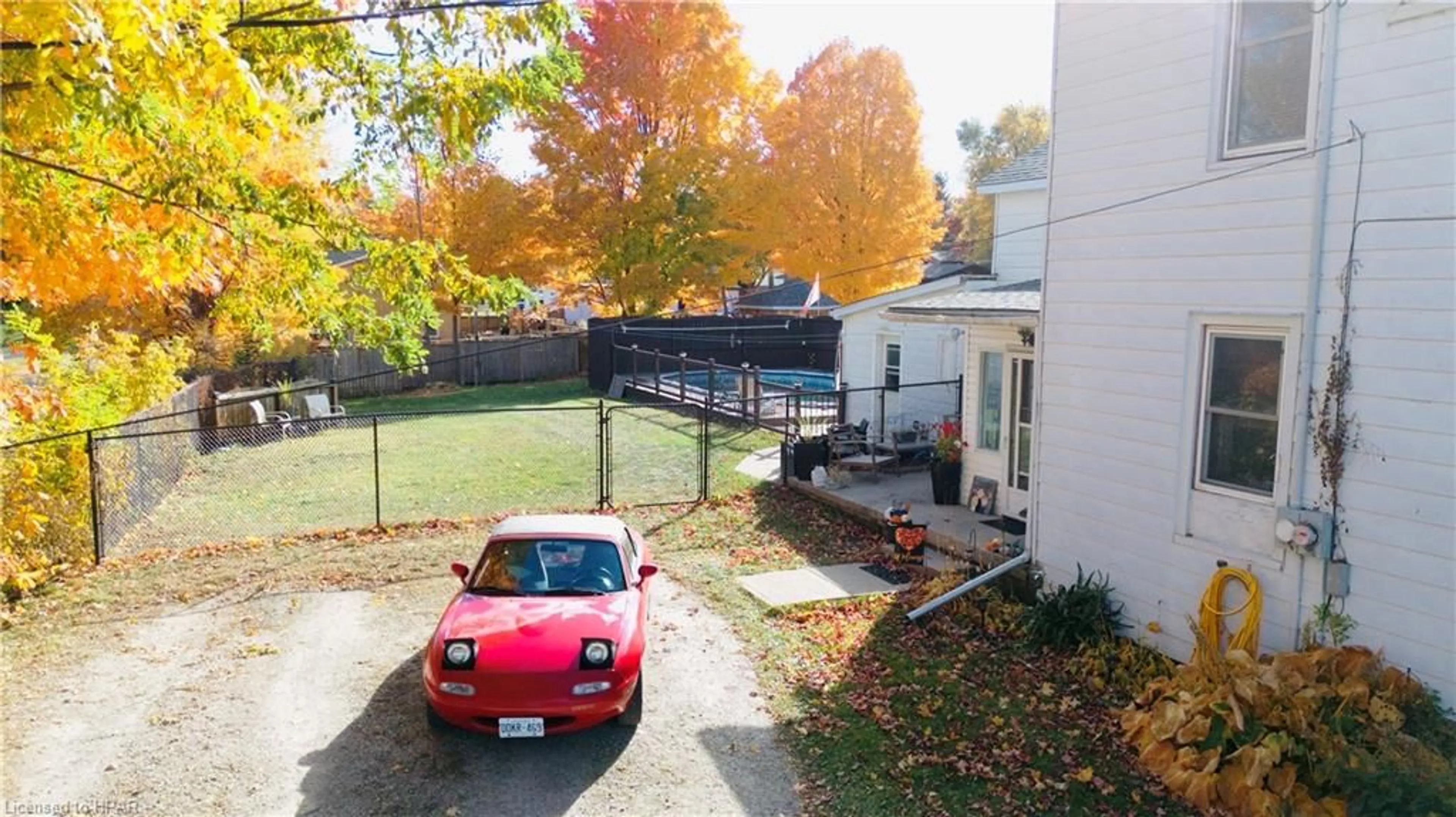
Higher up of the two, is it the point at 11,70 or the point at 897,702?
the point at 11,70

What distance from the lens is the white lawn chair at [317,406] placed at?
21531mm

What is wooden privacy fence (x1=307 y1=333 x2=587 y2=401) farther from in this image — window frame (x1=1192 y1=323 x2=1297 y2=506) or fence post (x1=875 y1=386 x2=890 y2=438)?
window frame (x1=1192 y1=323 x2=1297 y2=506)

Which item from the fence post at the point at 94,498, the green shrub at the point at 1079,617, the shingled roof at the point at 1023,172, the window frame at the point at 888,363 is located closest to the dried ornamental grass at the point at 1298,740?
the green shrub at the point at 1079,617

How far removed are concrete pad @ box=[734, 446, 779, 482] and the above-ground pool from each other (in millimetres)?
5312

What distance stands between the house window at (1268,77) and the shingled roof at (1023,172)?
9.00 m

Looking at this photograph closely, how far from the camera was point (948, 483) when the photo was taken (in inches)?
487

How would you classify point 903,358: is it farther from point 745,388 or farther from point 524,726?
point 524,726

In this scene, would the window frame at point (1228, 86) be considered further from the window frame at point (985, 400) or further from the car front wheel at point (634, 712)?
the car front wheel at point (634, 712)

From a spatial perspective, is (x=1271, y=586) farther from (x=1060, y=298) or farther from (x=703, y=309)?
(x=703, y=309)

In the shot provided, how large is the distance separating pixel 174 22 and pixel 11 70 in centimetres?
187

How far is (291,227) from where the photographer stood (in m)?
8.24

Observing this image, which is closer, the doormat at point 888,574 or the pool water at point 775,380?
the doormat at point 888,574

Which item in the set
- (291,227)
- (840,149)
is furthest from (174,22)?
(840,149)

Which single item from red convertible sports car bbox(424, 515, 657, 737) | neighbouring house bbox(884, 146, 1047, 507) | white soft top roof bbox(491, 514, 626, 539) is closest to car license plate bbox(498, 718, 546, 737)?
red convertible sports car bbox(424, 515, 657, 737)
